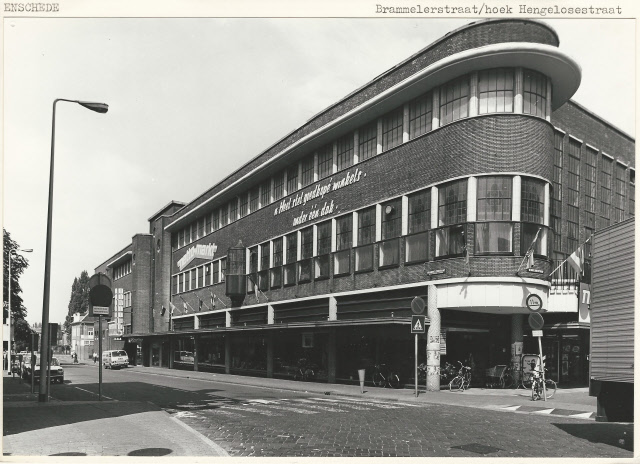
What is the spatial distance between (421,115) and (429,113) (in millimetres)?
461

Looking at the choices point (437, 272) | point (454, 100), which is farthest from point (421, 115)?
point (437, 272)

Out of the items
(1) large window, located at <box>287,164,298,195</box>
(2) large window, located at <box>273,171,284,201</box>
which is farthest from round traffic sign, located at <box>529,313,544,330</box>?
(2) large window, located at <box>273,171,284,201</box>

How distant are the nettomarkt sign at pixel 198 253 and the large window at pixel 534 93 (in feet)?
89.5

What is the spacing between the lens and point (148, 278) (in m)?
65.3

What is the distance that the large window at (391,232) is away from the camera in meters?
27.0

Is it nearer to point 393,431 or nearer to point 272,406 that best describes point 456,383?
point 272,406

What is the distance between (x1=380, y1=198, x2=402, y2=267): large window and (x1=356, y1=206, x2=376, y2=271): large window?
2.36ft

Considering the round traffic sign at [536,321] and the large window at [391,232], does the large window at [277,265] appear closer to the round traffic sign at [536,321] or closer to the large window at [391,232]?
the large window at [391,232]

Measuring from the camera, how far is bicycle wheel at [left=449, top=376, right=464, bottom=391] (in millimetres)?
24275

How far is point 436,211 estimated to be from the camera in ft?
81.6

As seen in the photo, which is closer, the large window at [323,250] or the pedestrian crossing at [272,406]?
the pedestrian crossing at [272,406]

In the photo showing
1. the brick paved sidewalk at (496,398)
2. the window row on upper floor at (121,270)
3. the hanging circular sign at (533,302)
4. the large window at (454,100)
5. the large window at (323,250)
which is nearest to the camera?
the brick paved sidewalk at (496,398)

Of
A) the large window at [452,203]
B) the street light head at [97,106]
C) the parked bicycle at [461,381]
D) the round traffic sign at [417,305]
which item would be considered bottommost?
the parked bicycle at [461,381]

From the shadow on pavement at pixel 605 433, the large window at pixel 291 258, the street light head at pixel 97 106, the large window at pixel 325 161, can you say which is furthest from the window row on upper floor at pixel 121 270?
the shadow on pavement at pixel 605 433
